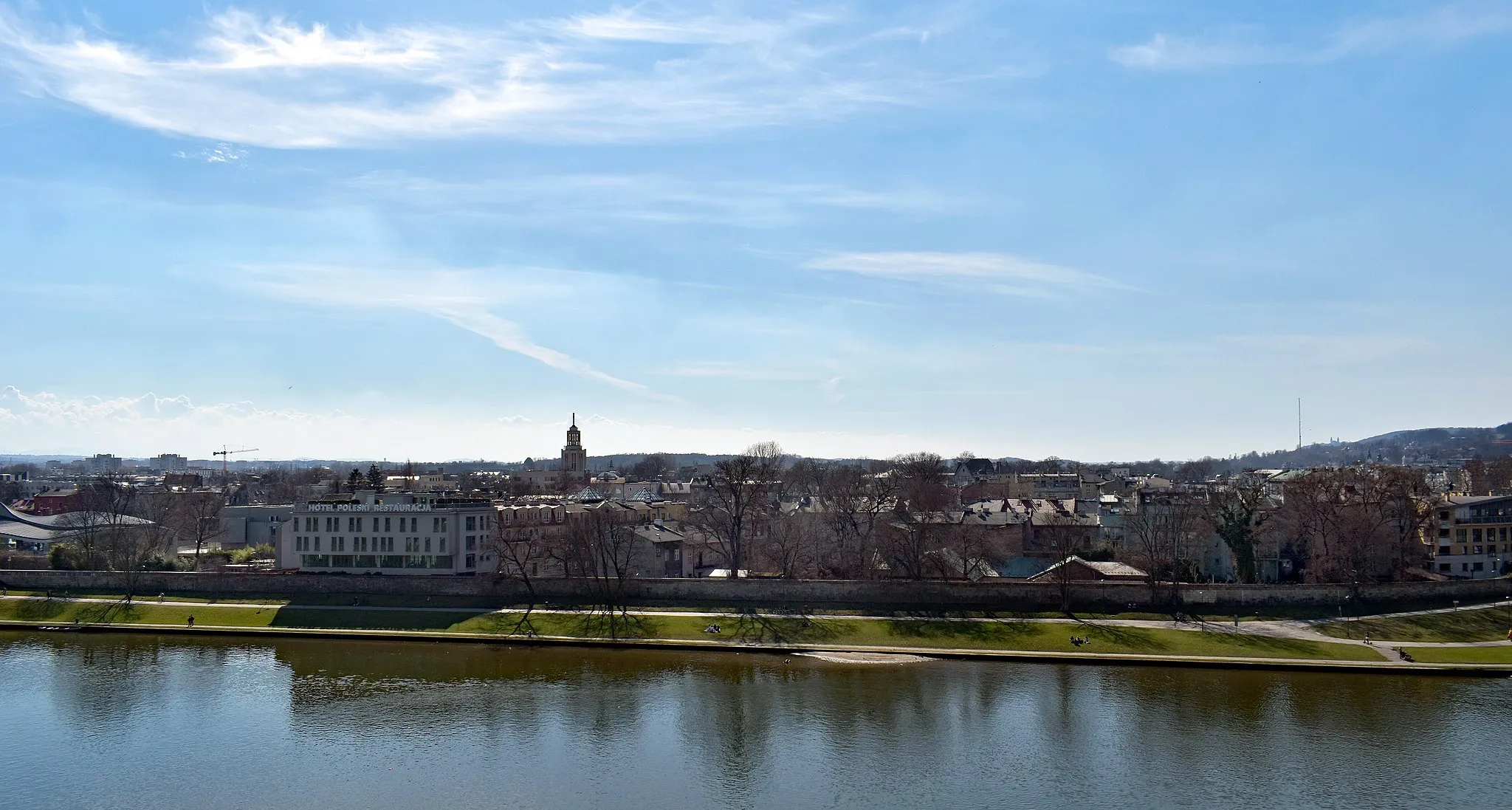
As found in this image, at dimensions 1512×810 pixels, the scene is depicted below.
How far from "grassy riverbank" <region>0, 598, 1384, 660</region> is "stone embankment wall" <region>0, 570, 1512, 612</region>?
3313mm

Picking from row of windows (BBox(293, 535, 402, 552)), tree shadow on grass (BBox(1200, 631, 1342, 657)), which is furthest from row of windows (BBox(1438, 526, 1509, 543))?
row of windows (BBox(293, 535, 402, 552))

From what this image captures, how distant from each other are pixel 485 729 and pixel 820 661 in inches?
831

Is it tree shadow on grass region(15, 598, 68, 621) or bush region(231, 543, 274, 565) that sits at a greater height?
bush region(231, 543, 274, 565)

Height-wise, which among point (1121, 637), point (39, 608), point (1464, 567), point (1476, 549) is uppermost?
point (1476, 549)

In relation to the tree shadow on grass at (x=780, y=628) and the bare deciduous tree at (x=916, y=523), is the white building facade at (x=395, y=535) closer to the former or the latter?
the tree shadow on grass at (x=780, y=628)

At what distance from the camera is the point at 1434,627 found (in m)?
65.4

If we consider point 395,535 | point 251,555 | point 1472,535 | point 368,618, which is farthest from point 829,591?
point 251,555

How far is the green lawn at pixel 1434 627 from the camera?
209 ft

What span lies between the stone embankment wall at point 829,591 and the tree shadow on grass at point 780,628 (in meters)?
3.15

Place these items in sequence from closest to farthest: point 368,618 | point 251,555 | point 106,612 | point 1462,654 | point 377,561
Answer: point 1462,654 < point 368,618 < point 106,612 < point 377,561 < point 251,555

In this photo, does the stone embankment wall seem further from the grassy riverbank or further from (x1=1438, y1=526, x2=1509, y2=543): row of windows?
(x1=1438, y1=526, x2=1509, y2=543): row of windows

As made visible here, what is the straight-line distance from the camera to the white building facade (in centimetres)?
7919

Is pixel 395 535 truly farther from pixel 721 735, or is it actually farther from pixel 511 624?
pixel 721 735

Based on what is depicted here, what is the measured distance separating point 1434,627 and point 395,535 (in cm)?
6958
